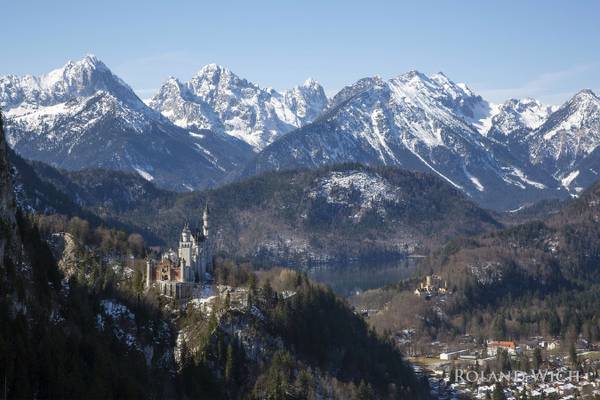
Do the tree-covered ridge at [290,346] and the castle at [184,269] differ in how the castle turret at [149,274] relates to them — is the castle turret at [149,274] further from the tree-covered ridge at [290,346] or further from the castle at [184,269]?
the tree-covered ridge at [290,346]

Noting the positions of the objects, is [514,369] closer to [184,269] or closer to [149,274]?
[184,269]

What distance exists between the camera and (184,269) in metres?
135

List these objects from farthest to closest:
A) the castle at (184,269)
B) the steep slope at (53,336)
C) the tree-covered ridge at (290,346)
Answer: the castle at (184,269)
the tree-covered ridge at (290,346)
the steep slope at (53,336)

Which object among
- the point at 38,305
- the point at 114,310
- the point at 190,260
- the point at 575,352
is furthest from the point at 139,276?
the point at 575,352

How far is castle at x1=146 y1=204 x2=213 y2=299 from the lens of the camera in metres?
131

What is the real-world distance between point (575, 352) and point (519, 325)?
114 feet

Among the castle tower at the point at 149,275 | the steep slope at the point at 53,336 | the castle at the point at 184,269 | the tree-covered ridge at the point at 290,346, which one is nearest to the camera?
the steep slope at the point at 53,336

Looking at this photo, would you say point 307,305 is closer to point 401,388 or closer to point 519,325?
point 401,388

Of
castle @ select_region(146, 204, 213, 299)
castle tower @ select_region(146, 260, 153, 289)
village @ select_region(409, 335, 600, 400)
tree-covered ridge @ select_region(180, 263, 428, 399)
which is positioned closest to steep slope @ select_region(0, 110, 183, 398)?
tree-covered ridge @ select_region(180, 263, 428, 399)

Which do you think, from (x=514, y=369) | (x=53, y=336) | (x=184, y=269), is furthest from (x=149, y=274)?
(x=514, y=369)

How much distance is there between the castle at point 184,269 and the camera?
131 metres

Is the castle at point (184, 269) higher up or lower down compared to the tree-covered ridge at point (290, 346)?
higher up

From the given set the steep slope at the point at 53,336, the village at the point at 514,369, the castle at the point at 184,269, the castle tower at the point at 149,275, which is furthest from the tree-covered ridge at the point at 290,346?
the castle tower at the point at 149,275

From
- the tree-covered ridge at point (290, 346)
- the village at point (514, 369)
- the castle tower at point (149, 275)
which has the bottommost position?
the village at point (514, 369)
